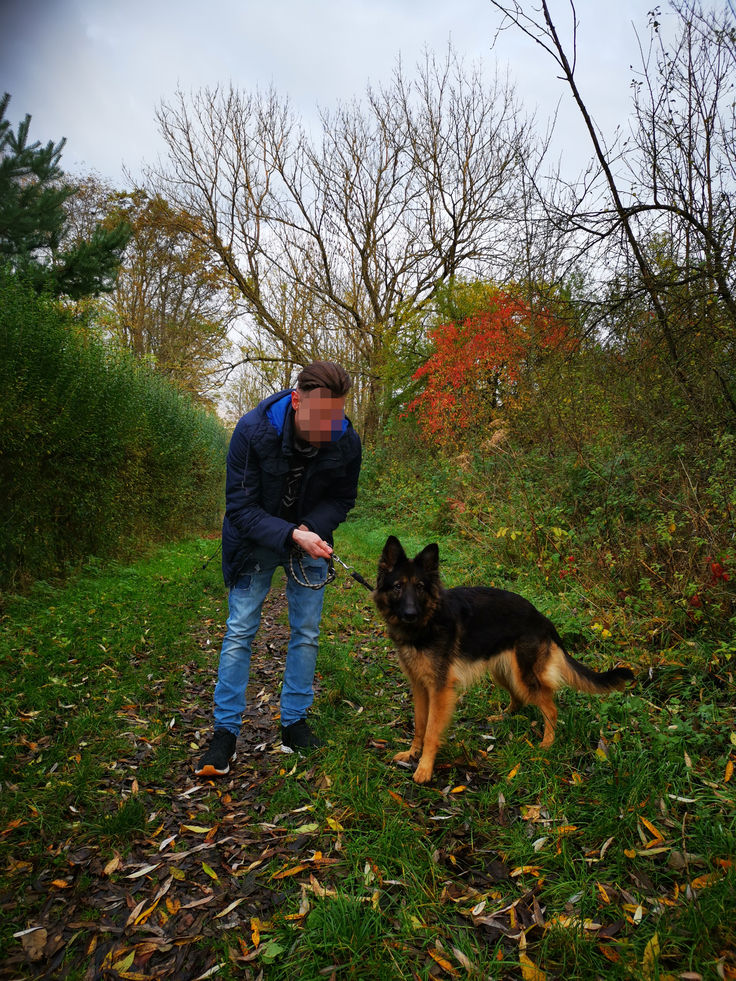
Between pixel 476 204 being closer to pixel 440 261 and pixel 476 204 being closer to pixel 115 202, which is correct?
pixel 440 261

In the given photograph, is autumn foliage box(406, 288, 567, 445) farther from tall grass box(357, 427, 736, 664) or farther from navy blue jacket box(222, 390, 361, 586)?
navy blue jacket box(222, 390, 361, 586)

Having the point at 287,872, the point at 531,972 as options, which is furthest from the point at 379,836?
the point at 531,972

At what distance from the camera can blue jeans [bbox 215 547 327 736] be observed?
329 cm

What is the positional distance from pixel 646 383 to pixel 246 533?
5026mm

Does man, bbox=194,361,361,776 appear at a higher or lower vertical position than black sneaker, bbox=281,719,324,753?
higher

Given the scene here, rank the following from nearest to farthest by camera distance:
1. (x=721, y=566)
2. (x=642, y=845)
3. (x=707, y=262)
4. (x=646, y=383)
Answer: (x=642, y=845), (x=721, y=566), (x=707, y=262), (x=646, y=383)

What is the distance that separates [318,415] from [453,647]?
5.47ft

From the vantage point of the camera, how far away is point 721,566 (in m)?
3.80

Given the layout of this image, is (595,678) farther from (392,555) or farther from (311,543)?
(311,543)

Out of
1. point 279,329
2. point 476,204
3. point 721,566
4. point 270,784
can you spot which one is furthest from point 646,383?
point 279,329

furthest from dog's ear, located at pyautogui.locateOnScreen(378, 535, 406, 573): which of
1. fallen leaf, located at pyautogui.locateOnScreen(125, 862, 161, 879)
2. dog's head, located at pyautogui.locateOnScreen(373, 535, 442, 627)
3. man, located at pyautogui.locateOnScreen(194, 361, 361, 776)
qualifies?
fallen leaf, located at pyautogui.locateOnScreen(125, 862, 161, 879)

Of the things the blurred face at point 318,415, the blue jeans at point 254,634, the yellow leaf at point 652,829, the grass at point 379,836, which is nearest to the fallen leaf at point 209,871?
the grass at point 379,836

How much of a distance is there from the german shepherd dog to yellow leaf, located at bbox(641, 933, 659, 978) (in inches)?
52.7

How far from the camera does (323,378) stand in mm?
2982
